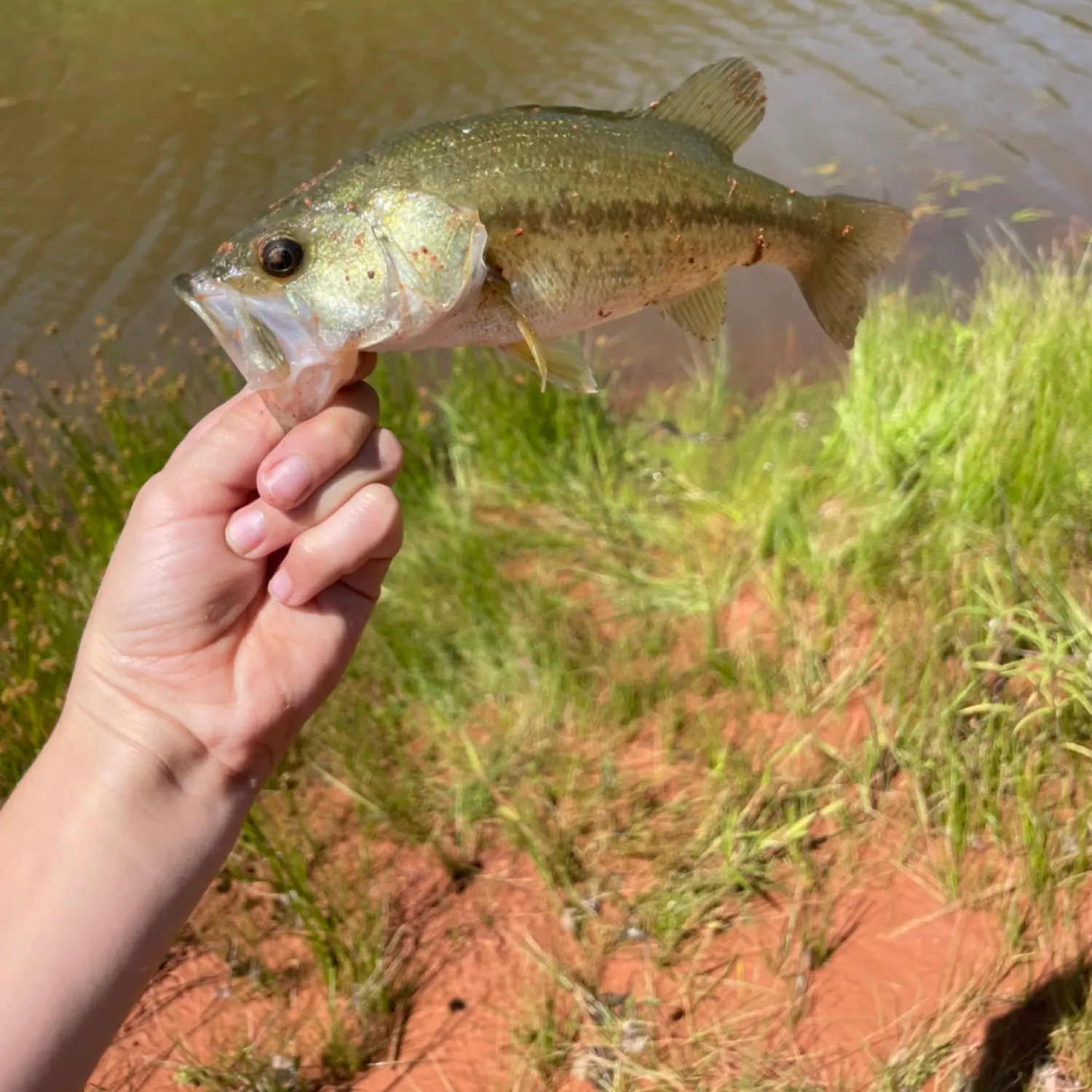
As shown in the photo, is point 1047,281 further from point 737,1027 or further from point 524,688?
point 737,1027

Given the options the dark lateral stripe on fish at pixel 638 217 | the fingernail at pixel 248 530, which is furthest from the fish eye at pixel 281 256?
the fingernail at pixel 248 530

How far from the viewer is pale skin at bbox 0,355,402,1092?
171 centimetres

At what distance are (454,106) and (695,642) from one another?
7998 millimetres

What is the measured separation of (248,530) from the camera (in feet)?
6.45

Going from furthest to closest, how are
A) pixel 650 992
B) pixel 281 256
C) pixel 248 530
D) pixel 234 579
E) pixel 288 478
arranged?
pixel 650 992 < pixel 234 579 < pixel 248 530 < pixel 288 478 < pixel 281 256

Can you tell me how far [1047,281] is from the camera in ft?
14.8

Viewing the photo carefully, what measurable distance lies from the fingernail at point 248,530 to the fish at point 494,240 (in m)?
0.27

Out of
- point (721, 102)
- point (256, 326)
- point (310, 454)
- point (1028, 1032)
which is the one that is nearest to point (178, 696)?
point (310, 454)

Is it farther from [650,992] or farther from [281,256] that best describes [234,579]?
[650,992]

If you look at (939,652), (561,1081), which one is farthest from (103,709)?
(939,652)

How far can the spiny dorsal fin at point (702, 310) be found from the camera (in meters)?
2.11

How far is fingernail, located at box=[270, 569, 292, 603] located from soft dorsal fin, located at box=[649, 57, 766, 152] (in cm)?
134

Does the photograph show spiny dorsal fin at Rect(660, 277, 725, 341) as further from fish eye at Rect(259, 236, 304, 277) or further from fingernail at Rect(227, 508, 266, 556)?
fingernail at Rect(227, 508, 266, 556)

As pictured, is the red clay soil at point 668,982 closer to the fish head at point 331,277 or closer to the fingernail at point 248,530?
the fingernail at point 248,530
